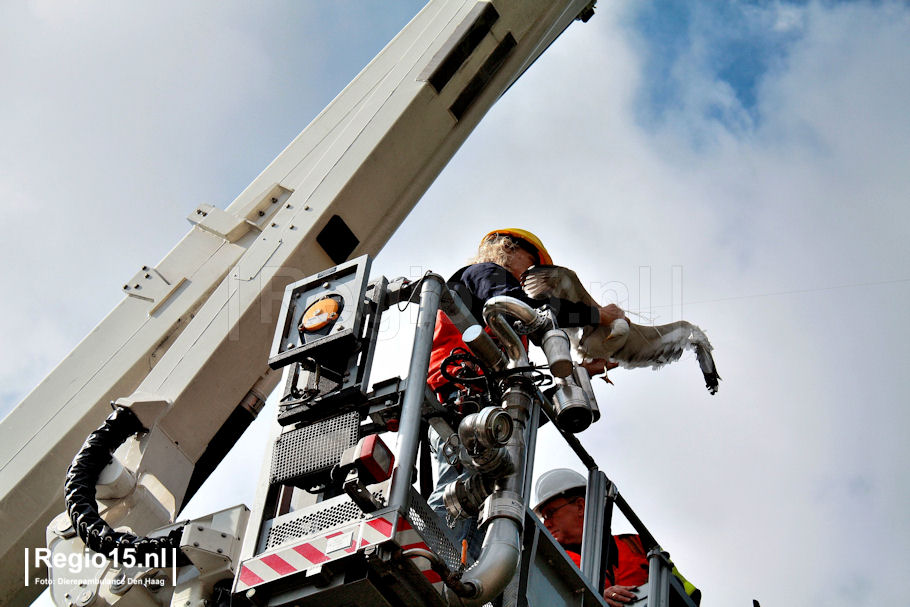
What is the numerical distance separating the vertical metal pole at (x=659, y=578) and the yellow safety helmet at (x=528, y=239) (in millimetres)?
1908

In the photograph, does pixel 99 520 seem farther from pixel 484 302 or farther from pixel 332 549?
pixel 484 302

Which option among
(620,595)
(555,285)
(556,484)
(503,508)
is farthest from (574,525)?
(503,508)

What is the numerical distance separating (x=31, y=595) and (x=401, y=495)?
252cm

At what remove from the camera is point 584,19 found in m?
8.38

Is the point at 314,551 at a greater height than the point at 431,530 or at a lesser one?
lesser

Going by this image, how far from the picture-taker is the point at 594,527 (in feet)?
17.9

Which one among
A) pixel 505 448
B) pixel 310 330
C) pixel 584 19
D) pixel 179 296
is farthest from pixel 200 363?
pixel 584 19

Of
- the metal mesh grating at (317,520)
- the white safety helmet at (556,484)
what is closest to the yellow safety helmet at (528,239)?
the white safety helmet at (556,484)

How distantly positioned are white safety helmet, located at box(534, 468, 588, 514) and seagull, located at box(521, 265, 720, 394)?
1092 millimetres

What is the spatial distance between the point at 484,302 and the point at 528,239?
1282mm

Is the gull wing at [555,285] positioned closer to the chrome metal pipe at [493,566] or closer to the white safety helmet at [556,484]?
the white safety helmet at [556,484]

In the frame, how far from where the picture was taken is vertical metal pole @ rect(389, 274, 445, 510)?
4.08m

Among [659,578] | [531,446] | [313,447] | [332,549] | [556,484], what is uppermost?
[556,484]

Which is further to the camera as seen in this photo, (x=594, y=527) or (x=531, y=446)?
(x=594, y=527)
